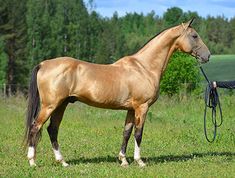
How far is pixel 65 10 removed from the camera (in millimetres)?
72125

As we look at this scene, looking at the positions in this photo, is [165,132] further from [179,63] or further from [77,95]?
[179,63]

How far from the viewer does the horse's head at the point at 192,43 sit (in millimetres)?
9039

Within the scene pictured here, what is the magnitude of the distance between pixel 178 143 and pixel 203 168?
3.44m

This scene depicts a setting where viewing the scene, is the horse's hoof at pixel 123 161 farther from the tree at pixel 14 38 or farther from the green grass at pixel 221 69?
the green grass at pixel 221 69

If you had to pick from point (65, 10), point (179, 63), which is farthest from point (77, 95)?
point (65, 10)

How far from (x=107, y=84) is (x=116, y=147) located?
305 centimetres

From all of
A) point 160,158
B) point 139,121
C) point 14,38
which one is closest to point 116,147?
point 160,158

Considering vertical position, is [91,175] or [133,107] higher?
[133,107]

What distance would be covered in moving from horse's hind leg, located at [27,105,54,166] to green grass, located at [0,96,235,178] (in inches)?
8.8

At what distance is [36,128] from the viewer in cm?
831

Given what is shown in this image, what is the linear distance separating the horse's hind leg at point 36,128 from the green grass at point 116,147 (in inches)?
8.8

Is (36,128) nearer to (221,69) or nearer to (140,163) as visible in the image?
(140,163)

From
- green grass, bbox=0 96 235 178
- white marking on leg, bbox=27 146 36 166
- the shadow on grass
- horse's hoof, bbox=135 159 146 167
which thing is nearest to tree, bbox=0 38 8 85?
green grass, bbox=0 96 235 178

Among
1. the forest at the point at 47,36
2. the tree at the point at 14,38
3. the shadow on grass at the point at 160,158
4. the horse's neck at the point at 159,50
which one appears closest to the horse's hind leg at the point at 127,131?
the shadow on grass at the point at 160,158
